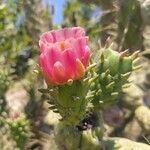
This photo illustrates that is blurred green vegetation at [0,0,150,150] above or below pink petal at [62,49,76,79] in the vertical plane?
below

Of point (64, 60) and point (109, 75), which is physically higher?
point (64, 60)

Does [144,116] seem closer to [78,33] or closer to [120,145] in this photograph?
[120,145]

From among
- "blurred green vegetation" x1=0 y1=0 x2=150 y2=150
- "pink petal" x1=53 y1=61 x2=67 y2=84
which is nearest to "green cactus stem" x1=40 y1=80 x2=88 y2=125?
"pink petal" x1=53 y1=61 x2=67 y2=84

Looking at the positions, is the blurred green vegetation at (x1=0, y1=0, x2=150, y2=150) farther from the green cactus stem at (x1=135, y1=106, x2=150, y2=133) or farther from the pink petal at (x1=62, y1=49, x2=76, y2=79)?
the pink petal at (x1=62, y1=49, x2=76, y2=79)

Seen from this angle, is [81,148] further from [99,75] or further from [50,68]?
[50,68]

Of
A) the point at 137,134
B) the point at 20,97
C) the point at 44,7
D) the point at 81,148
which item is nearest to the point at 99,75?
the point at 81,148

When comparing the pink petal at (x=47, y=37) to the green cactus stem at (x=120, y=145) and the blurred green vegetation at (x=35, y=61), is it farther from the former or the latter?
the blurred green vegetation at (x=35, y=61)

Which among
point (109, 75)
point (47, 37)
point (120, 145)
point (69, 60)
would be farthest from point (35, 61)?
point (69, 60)

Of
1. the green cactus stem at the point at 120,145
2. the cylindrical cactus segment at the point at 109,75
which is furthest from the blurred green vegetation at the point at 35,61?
the cylindrical cactus segment at the point at 109,75
